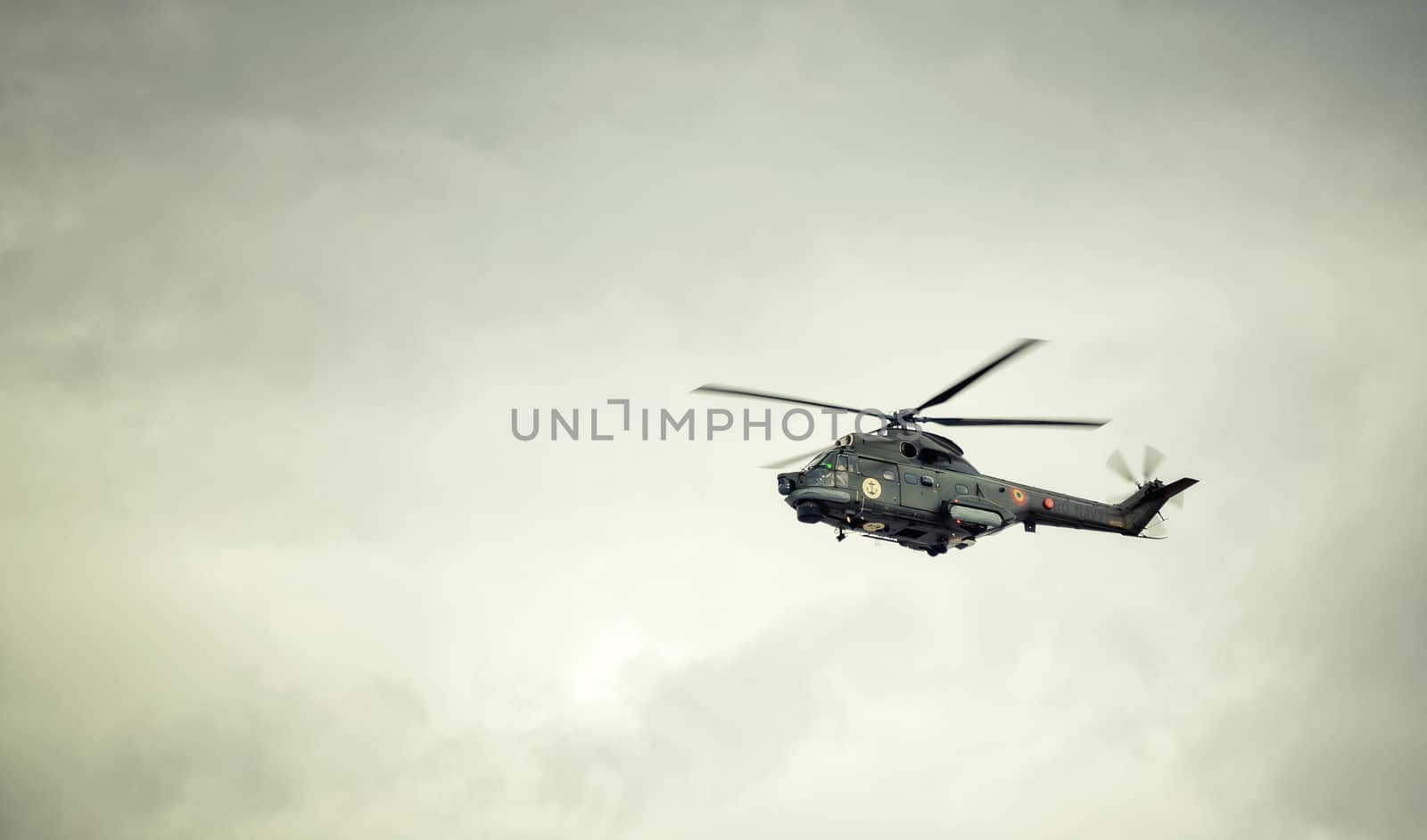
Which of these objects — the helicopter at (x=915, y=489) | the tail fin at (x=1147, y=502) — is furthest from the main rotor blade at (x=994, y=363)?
the tail fin at (x=1147, y=502)

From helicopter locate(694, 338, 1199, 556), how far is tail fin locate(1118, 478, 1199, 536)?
286 centimetres

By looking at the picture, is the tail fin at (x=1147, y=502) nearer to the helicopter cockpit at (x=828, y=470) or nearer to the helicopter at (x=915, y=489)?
the helicopter at (x=915, y=489)

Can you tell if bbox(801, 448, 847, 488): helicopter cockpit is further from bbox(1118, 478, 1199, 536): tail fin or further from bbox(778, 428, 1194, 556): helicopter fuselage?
bbox(1118, 478, 1199, 536): tail fin

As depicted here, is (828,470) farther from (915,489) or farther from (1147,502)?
(1147,502)

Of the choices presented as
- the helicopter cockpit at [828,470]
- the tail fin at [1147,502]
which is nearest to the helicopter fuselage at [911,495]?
the helicopter cockpit at [828,470]

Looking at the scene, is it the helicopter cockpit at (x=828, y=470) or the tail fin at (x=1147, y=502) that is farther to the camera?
the tail fin at (x=1147, y=502)

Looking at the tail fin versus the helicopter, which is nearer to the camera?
the helicopter

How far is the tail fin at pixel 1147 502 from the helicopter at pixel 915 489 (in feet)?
9.39

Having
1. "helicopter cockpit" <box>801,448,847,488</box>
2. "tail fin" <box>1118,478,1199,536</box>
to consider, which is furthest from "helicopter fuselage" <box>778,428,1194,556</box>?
"tail fin" <box>1118,478,1199,536</box>

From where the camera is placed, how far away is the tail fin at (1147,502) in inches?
2672

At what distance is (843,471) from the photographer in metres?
58.9

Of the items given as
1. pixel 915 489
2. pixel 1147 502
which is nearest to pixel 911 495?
pixel 915 489

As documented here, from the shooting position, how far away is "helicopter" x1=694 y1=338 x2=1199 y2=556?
191ft

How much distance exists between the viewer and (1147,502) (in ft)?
224
